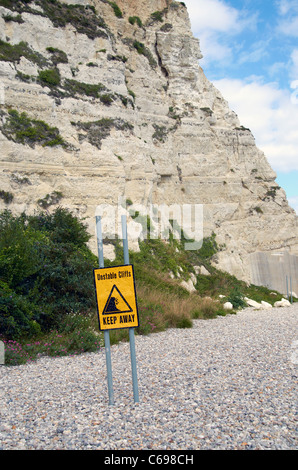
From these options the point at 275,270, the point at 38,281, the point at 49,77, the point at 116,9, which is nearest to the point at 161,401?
the point at 38,281

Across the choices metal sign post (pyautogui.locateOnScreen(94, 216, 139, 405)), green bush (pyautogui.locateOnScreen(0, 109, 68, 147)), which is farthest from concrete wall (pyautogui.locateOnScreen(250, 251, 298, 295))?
metal sign post (pyautogui.locateOnScreen(94, 216, 139, 405))

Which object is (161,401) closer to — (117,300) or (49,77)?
(117,300)

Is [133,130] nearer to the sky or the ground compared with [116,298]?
nearer to the sky

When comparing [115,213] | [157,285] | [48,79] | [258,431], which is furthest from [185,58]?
[258,431]

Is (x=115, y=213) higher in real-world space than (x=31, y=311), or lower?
higher

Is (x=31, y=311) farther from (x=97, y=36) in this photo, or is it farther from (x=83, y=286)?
(x=97, y=36)

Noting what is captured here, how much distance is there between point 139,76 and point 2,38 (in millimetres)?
9546

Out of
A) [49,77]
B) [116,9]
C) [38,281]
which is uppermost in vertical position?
[116,9]

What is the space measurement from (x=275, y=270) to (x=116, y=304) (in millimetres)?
26575

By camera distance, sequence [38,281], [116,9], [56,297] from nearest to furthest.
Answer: [38,281] → [56,297] → [116,9]

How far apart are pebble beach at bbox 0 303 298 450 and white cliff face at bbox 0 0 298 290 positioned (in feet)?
35.0

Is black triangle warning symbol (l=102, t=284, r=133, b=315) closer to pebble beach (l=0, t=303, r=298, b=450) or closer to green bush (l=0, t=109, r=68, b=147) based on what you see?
pebble beach (l=0, t=303, r=298, b=450)

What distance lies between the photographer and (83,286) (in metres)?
11.6

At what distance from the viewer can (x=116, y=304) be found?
216 inches
